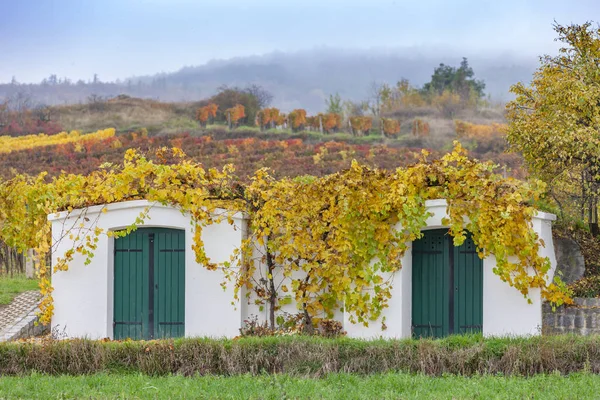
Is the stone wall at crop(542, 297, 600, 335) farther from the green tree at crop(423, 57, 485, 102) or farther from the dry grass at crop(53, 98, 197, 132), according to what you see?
the green tree at crop(423, 57, 485, 102)

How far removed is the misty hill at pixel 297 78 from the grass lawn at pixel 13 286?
48.5 metres

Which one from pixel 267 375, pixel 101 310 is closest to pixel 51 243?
pixel 101 310

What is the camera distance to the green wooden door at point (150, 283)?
46.5 feet

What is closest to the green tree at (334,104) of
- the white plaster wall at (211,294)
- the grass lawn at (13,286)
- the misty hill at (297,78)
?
the misty hill at (297,78)

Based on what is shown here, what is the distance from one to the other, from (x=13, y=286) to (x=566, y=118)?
13.6 meters

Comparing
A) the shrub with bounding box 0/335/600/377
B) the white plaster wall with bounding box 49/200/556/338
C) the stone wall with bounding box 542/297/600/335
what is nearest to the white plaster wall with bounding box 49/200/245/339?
the white plaster wall with bounding box 49/200/556/338

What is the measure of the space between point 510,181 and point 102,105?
55.1m

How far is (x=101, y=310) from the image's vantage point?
1419 cm

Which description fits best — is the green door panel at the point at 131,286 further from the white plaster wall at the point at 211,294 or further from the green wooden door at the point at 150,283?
the white plaster wall at the point at 211,294

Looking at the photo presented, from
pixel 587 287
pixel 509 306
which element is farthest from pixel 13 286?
pixel 587 287

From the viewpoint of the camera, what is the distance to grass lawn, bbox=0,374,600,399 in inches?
327

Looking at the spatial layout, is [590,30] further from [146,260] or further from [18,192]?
[18,192]

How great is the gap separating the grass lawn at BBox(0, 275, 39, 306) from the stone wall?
11621 mm

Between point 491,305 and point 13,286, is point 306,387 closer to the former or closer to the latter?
point 491,305
